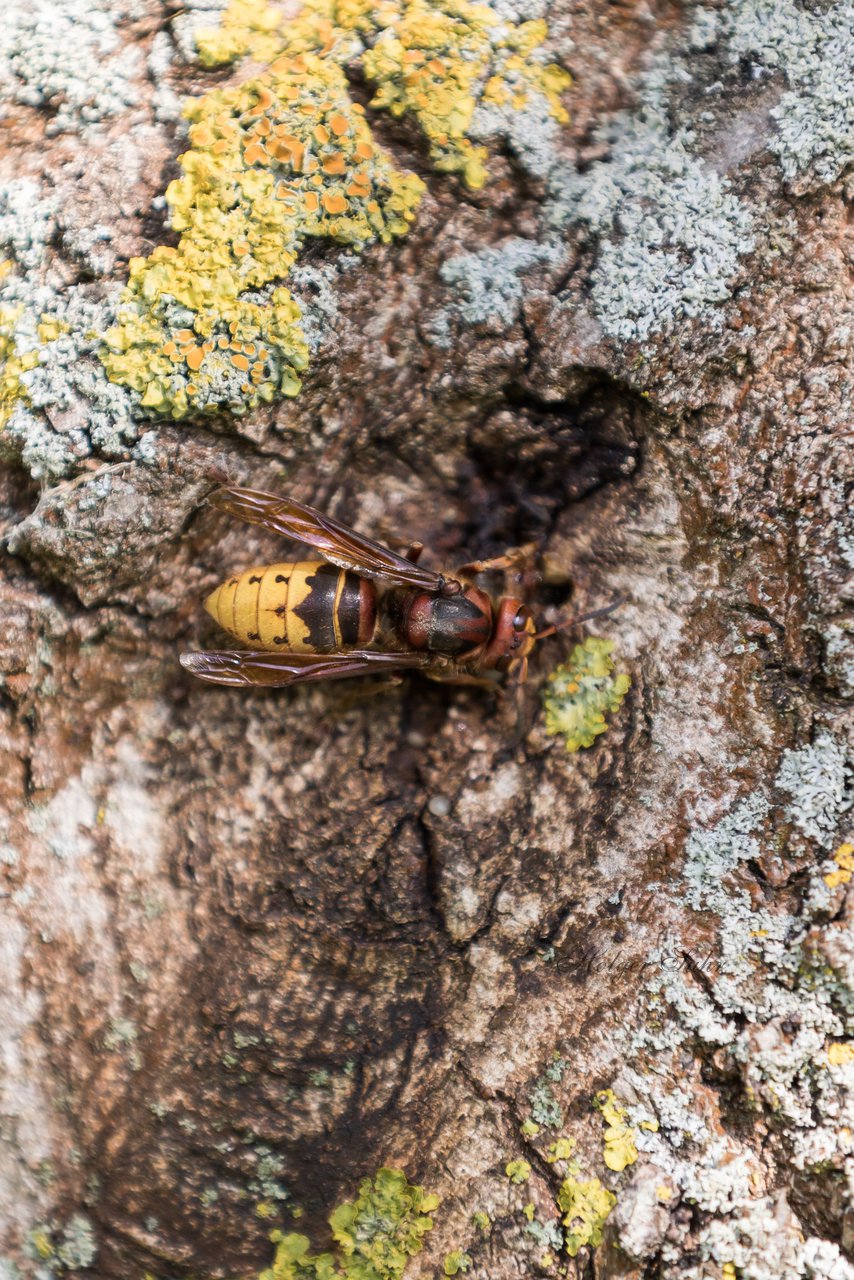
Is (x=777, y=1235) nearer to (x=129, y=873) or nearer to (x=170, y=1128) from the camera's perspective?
(x=170, y=1128)

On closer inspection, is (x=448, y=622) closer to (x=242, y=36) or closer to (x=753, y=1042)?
(x=753, y=1042)

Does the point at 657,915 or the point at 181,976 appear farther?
the point at 181,976

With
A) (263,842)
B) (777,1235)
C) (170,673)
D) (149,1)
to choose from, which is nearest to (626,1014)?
(777,1235)

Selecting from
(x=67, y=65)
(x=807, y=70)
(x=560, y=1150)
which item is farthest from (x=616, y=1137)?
(x=67, y=65)

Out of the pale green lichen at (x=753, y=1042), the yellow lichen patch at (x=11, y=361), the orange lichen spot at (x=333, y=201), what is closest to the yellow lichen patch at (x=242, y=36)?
the orange lichen spot at (x=333, y=201)

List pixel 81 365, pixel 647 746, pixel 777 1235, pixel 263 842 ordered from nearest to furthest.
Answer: pixel 777 1235, pixel 81 365, pixel 647 746, pixel 263 842

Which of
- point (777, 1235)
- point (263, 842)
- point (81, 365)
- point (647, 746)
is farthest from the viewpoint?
point (263, 842)

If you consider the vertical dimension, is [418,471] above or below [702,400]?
below
